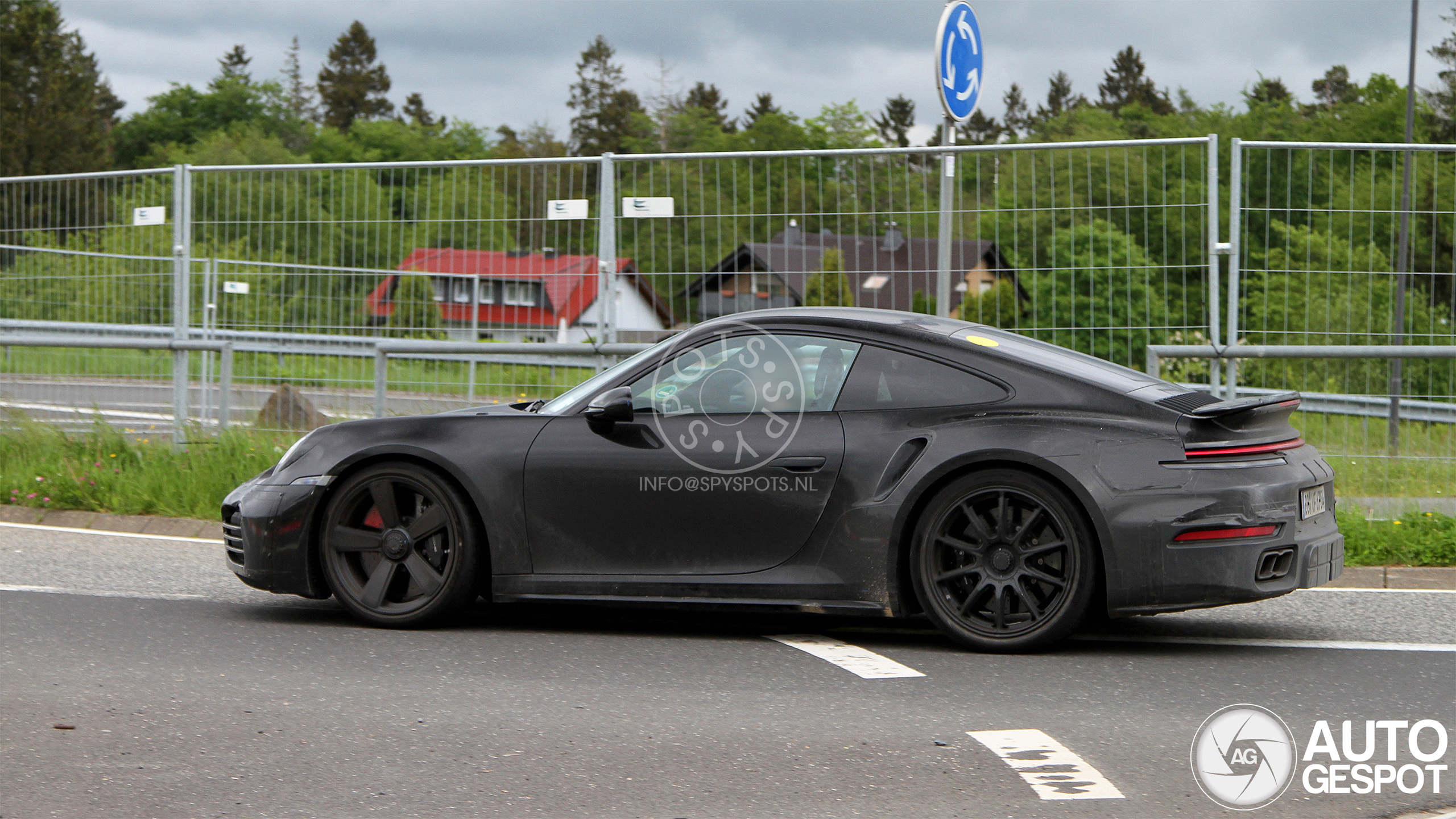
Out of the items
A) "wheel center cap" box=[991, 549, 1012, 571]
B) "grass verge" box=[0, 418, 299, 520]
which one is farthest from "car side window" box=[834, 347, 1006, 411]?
"grass verge" box=[0, 418, 299, 520]

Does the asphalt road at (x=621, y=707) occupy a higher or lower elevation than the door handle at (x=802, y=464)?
lower

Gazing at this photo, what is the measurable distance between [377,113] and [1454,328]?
119m

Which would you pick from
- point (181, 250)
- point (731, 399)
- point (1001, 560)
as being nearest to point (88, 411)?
point (181, 250)

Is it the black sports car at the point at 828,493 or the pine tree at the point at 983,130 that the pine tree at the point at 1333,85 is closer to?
the pine tree at the point at 983,130

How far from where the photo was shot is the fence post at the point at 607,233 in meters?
9.22

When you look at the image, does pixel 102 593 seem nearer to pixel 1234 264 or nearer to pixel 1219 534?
pixel 1219 534

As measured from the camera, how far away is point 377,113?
393 ft

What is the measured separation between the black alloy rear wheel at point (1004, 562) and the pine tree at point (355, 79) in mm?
119620

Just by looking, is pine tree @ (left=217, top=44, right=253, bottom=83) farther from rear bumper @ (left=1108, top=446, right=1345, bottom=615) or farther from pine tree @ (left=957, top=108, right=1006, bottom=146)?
rear bumper @ (left=1108, top=446, right=1345, bottom=615)

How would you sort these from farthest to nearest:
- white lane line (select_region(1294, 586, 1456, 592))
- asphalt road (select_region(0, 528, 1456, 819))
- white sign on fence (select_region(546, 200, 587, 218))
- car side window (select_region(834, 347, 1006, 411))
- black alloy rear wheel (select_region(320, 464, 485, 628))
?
white sign on fence (select_region(546, 200, 587, 218))
white lane line (select_region(1294, 586, 1456, 592))
black alloy rear wheel (select_region(320, 464, 485, 628))
car side window (select_region(834, 347, 1006, 411))
asphalt road (select_region(0, 528, 1456, 819))

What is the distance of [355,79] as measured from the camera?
120m

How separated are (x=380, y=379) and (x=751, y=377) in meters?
4.33

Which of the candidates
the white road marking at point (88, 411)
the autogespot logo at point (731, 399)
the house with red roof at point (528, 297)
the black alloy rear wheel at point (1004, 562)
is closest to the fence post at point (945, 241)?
the house with red roof at point (528, 297)

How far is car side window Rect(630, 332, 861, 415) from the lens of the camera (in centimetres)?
551
